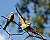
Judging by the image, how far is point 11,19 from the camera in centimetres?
69

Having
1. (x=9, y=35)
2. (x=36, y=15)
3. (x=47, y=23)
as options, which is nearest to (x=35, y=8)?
(x=36, y=15)

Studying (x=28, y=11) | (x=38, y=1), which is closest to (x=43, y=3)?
(x=38, y=1)

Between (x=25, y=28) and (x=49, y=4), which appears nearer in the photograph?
(x=25, y=28)

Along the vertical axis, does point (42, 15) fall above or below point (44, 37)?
below

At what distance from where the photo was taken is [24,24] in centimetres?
68

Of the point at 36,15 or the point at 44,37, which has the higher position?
the point at 44,37

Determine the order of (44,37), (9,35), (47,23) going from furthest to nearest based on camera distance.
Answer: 1. (47,23)
2. (9,35)
3. (44,37)

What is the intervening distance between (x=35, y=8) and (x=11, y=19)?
3860 millimetres

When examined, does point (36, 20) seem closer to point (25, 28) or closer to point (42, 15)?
point (42, 15)

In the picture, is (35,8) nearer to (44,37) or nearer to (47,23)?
(47,23)

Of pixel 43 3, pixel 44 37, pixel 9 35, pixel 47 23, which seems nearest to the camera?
pixel 44 37

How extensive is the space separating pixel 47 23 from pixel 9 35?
3567 mm

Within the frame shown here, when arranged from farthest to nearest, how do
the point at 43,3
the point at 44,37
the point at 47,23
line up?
the point at 43,3 < the point at 47,23 < the point at 44,37

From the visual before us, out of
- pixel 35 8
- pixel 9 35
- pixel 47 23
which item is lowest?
pixel 47 23
